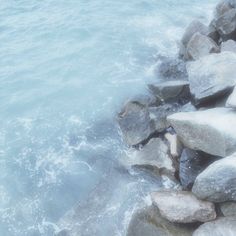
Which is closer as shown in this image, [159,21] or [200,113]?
[200,113]

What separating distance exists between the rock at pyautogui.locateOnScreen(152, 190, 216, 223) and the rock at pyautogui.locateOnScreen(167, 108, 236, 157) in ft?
4.38

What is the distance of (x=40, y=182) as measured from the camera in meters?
13.1

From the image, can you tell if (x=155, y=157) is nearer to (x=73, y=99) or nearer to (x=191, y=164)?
(x=191, y=164)

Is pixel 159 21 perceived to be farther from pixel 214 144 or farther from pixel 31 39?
pixel 214 144

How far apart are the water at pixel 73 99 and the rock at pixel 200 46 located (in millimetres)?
1760

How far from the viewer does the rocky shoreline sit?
32.2ft

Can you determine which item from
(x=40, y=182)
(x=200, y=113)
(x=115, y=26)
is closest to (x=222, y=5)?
(x=115, y=26)

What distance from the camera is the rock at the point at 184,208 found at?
388 inches

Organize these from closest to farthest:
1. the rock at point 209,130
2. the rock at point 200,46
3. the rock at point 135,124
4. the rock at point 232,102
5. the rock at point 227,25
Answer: the rock at point 209,130 < the rock at point 232,102 < the rock at point 135,124 < the rock at point 200,46 < the rock at point 227,25

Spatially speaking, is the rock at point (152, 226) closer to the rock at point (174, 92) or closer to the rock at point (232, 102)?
the rock at point (232, 102)

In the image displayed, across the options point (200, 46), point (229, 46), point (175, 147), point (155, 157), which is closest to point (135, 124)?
point (155, 157)

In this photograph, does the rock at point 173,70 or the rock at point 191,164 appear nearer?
the rock at point 191,164

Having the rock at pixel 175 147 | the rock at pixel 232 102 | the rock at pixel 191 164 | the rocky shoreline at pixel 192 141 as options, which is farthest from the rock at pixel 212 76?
the rock at pixel 191 164

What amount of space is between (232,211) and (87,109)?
24.9 feet
